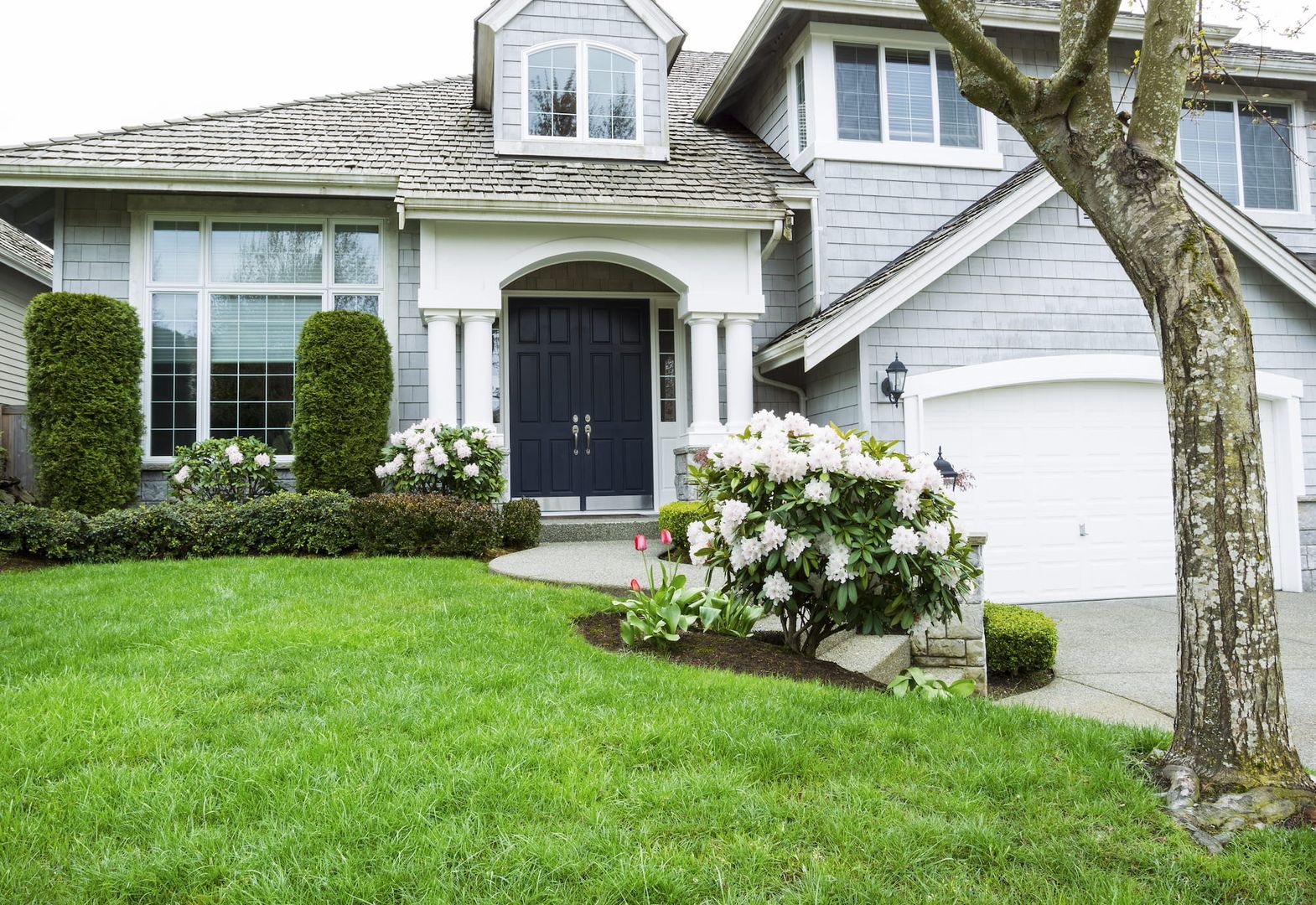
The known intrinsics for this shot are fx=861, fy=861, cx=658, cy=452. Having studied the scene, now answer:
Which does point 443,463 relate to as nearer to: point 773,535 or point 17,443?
point 773,535

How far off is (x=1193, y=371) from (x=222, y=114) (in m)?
10.5

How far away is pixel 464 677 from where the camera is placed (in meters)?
3.62

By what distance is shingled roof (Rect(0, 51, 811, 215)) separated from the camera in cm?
864

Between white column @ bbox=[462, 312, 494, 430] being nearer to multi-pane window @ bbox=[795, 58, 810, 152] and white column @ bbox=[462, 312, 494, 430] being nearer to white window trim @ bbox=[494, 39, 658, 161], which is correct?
white window trim @ bbox=[494, 39, 658, 161]

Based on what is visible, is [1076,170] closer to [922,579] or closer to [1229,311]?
[1229,311]

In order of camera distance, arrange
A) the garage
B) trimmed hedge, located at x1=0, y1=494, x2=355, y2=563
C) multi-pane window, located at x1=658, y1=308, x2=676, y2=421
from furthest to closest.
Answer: multi-pane window, located at x1=658, y1=308, x2=676, y2=421 < the garage < trimmed hedge, located at x1=0, y1=494, x2=355, y2=563

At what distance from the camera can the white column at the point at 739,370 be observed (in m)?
9.07

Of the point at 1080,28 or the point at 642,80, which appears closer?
the point at 1080,28

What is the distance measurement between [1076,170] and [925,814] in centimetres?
236

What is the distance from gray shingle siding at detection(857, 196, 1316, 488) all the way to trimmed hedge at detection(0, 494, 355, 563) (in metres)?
5.26

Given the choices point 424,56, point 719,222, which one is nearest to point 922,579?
point 719,222

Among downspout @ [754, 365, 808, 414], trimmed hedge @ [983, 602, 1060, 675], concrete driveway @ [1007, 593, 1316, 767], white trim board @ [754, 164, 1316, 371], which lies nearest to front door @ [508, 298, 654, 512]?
downspout @ [754, 365, 808, 414]

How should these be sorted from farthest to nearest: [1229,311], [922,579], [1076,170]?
[922,579]
[1076,170]
[1229,311]

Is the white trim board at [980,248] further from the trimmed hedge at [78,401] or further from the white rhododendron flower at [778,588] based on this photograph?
the trimmed hedge at [78,401]
